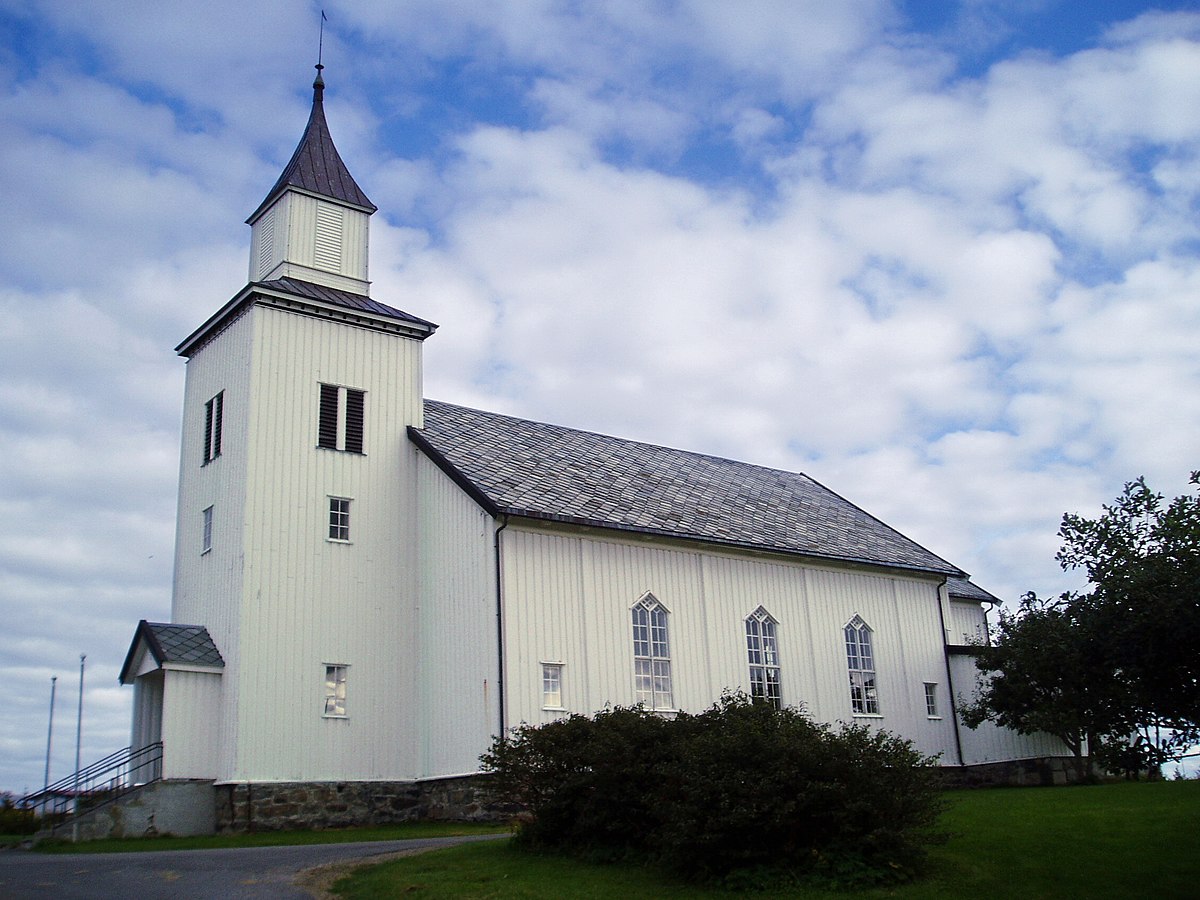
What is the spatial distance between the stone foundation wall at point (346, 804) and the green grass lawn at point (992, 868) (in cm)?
675

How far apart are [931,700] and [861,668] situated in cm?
310

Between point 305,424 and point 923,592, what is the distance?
19347 mm

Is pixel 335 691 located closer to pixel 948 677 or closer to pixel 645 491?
pixel 645 491

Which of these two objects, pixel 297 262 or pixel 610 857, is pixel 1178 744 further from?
pixel 297 262

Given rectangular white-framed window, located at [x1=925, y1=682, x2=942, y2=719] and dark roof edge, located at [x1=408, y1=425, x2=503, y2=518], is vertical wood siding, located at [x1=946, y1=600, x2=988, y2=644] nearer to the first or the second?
rectangular white-framed window, located at [x1=925, y1=682, x2=942, y2=719]

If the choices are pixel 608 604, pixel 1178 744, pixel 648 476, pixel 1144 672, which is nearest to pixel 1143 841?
pixel 1178 744

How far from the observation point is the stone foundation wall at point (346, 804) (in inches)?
968

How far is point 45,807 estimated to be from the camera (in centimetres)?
2492

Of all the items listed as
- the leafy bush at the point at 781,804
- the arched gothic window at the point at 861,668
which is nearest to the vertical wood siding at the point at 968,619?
the arched gothic window at the point at 861,668

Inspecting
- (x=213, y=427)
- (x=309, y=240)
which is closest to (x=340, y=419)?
(x=213, y=427)

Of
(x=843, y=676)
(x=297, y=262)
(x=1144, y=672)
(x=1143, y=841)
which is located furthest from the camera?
(x=843, y=676)

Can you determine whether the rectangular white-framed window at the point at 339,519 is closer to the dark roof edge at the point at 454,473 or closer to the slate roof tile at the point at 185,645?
the dark roof edge at the point at 454,473

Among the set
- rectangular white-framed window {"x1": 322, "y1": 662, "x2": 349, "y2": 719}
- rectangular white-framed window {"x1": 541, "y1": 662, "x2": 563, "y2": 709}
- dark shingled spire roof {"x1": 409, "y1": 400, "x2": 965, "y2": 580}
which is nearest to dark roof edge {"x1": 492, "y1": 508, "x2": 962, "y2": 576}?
dark shingled spire roof {"x1": 409, "y1": 400, "x2": 965, "y2": 580}

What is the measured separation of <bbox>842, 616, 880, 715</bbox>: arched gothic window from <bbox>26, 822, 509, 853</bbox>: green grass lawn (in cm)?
1265
